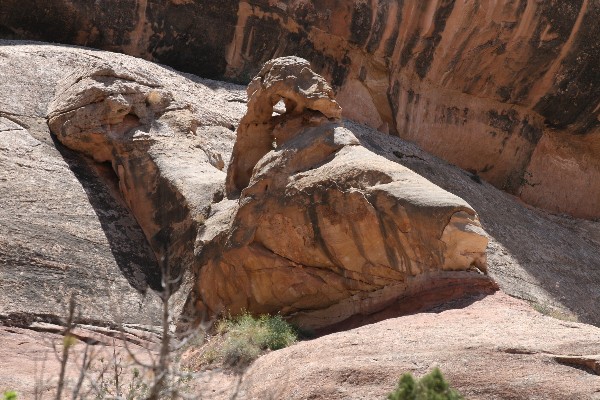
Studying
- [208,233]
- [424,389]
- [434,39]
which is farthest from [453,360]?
[434,39]

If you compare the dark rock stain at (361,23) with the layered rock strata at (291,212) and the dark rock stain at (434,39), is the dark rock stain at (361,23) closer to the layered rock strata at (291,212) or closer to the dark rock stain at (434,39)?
A: the dark rock stain at (434,39)

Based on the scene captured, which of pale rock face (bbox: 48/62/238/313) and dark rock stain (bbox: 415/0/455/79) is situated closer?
pale rock face (bbox: 48/62/238/313)

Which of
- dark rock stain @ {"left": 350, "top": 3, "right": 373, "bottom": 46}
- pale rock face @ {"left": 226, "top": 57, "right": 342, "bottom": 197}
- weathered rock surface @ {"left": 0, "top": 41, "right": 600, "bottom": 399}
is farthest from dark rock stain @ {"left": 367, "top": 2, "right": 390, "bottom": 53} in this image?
pale rock face @ {"left": 226, "top": 57, "right": 342, "bottom": 197}

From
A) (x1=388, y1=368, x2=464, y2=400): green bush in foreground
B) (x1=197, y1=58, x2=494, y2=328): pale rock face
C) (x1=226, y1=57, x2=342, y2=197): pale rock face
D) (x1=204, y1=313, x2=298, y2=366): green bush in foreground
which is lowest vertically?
(x1=388, y1=368, x2=464, y2=400): green bush in foreground

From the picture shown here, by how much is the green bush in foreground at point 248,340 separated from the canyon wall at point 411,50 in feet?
42.2

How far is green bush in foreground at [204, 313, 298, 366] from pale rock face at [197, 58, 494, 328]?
26.5 inches

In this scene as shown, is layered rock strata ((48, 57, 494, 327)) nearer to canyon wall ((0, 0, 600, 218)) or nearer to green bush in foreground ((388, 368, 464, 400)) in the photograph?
green bush in foreground ((388, 368, 464, 400))

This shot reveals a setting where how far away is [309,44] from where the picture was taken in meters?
28.2

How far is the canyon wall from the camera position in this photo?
1070 inches

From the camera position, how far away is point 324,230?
1569 centimetres

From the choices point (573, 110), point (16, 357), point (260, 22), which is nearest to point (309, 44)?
point (260, 22)

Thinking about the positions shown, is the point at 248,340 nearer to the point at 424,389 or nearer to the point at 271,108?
the point at 271,108

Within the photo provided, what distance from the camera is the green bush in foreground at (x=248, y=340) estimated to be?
14.1 meters

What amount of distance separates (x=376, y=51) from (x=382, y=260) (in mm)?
13559
